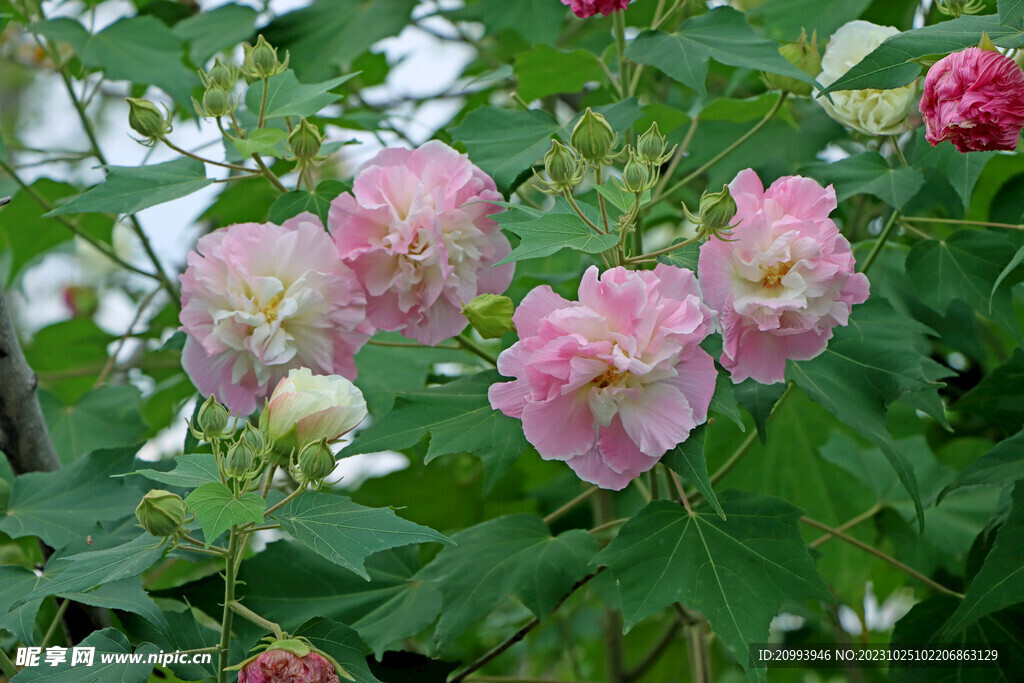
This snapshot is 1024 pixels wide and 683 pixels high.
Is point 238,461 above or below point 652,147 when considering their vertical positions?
below

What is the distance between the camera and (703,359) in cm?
84

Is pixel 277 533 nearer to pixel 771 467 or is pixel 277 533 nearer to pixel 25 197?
pixel 25 197

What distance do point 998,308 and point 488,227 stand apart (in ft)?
2.10

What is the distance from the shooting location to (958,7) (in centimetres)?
103

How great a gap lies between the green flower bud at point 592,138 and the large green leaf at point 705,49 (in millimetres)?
257

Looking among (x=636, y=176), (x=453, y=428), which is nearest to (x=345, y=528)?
(x=453, y=428)

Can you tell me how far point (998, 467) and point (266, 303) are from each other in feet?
2.64

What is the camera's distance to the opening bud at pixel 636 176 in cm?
83

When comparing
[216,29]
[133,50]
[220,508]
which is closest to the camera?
[220,508]

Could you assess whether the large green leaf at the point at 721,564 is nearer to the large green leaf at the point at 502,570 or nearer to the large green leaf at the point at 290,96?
the large green leaf at the point at 502,570

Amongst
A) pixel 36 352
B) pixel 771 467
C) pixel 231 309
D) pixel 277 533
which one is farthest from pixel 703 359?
pixel 36 352

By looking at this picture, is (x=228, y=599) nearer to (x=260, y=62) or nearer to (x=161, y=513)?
(x=161, y=513)

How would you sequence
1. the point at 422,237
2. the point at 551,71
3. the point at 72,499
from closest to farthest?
the point at 422,237 < the point at 72,499 < the point at 551,71

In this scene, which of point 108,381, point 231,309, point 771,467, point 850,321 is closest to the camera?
point 231,309
